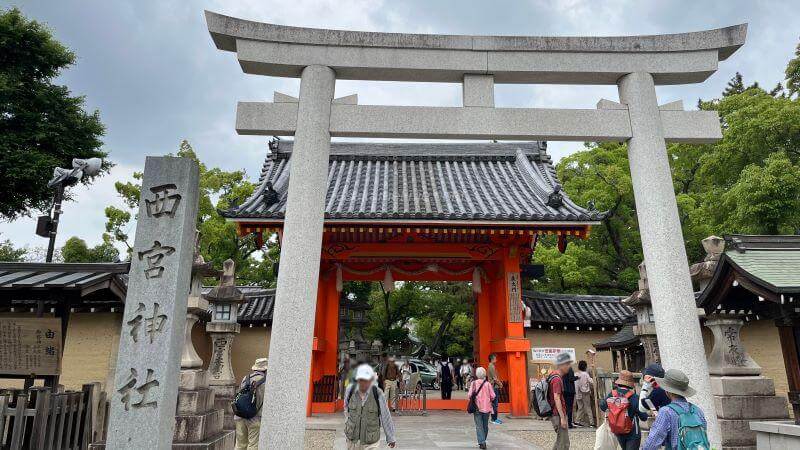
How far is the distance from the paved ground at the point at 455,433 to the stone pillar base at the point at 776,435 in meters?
2.64

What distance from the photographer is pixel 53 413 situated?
582 centimetres

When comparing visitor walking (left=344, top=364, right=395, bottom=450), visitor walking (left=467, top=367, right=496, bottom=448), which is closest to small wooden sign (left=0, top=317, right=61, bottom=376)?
visitor walking (left=344, top=364, right=395, bottom=450)

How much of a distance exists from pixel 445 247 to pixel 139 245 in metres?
8.11

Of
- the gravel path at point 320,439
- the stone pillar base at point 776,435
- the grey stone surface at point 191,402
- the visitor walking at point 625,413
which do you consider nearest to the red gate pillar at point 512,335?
the gravel path at point 320,439

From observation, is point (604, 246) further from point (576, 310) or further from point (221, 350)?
point (221, 350)

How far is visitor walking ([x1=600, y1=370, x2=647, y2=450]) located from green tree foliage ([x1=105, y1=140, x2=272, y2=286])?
53.2ft

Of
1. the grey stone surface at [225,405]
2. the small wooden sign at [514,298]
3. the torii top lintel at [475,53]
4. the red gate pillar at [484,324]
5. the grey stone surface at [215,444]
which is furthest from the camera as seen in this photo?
the red gate pillar at [484,324]

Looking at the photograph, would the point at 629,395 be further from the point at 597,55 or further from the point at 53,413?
the point at 53,413

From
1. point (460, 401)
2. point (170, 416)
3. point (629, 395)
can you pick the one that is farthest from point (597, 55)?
point (460, 401)

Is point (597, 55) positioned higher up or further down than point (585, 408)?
higher up

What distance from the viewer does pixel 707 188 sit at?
2133cm

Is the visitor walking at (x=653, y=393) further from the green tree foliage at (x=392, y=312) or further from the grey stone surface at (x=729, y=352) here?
the green tree foliage at (x=392, y=312)

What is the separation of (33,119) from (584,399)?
2122cm

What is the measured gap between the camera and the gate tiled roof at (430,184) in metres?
10.2
